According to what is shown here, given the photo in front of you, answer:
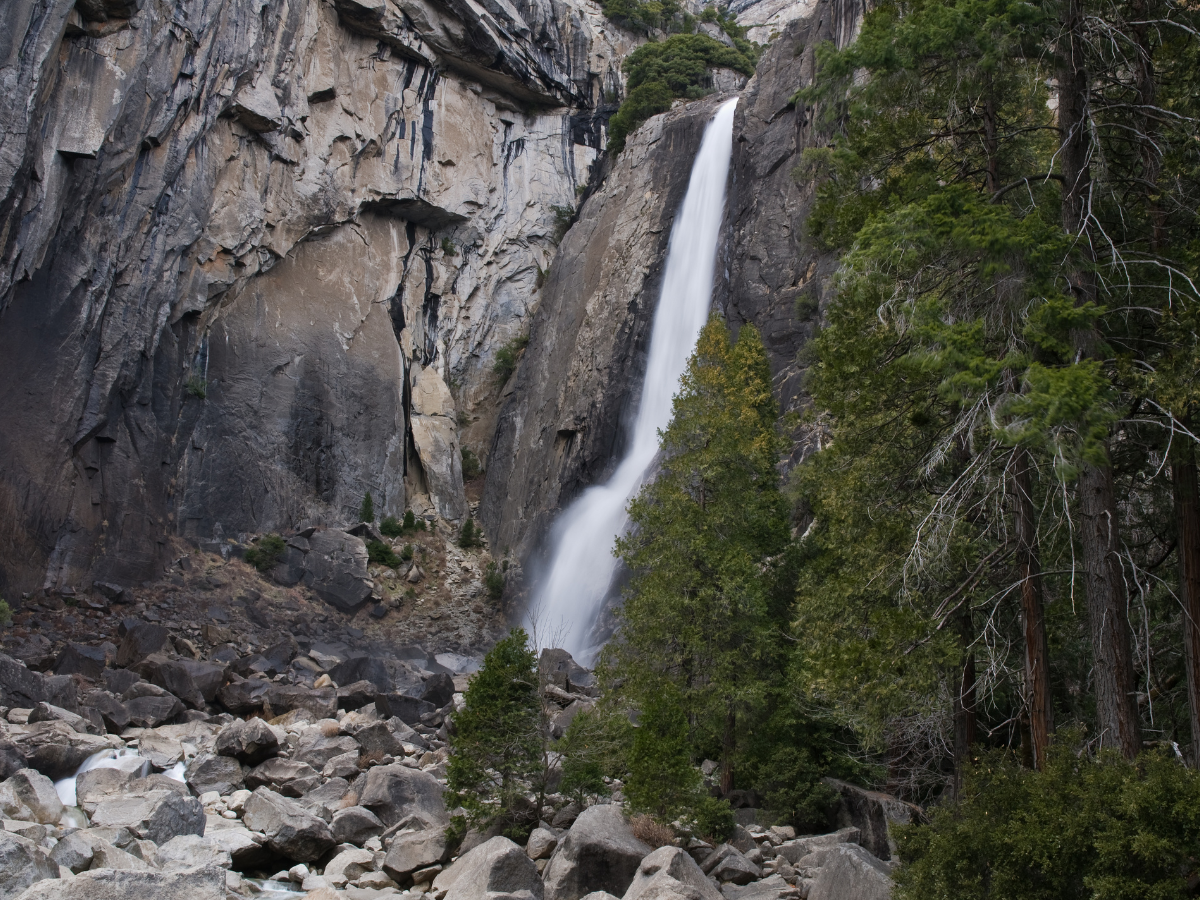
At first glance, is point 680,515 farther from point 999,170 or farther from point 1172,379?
point 1172,379

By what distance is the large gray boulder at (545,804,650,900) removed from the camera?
942 cm

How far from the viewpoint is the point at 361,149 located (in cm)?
4209

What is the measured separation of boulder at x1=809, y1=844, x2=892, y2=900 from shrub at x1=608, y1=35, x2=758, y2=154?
4418 centimetres

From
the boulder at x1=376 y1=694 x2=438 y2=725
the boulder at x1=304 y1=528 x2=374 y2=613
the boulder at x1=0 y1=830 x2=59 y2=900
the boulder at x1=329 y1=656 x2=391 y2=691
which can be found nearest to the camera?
the boulder at x1=0 y1=830 x2=59 y2=900

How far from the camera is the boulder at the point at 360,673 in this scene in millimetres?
24094

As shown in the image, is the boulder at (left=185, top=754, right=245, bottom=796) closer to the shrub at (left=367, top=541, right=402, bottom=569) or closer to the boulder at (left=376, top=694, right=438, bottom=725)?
the boulder at (left=376, top=694, right=438, bottom=725)

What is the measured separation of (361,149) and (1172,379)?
133 ft

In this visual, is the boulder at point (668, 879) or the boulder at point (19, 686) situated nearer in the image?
the boulder at point (668, 879)

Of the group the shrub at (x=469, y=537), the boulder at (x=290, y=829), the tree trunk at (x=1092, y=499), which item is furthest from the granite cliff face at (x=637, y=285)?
the boulder at (x=290, y=829)

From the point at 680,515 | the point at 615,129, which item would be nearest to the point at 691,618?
the point at 680,515

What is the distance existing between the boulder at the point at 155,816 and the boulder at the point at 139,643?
37.0 feet

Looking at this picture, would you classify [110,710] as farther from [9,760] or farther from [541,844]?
[541,844]

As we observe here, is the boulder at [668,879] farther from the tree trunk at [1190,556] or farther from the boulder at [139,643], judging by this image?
the boulder at [139,643]

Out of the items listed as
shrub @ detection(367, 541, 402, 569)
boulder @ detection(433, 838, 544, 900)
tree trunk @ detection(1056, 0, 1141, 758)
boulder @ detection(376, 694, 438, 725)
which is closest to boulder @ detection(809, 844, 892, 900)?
tree trunk @ detection(1056, 0, 1141, 758)
